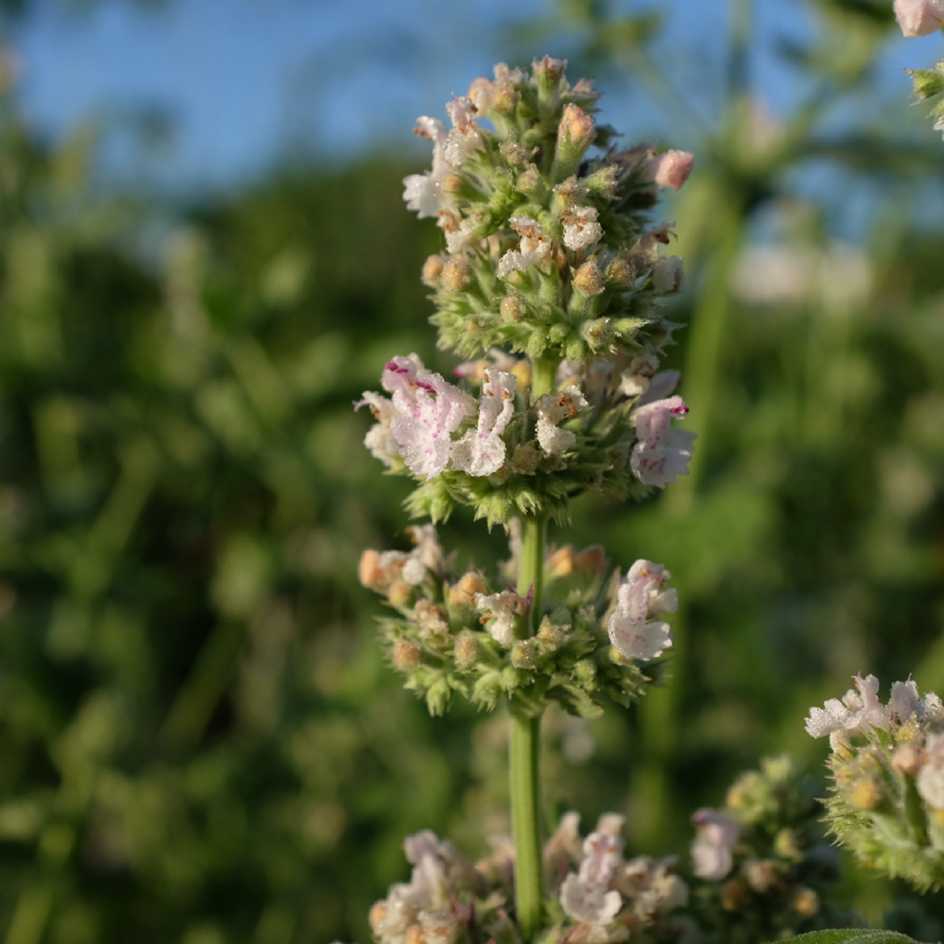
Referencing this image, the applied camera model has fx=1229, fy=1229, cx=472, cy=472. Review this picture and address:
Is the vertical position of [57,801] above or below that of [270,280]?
below

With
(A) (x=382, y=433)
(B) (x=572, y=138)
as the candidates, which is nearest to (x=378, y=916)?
(A) (x=382, y=433)

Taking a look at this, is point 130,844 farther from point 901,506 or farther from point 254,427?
point 901,506

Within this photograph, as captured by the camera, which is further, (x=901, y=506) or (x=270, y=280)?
(x=901, y=506)

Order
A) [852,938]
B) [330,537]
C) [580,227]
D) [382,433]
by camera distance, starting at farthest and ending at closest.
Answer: [330,537]
[382,433]
[580,227]
[852,938]

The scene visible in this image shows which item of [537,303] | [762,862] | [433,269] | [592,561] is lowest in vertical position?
[762,862]

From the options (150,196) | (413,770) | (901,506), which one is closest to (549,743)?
(413,770)

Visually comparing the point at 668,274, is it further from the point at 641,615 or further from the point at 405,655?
the point at 405,655
